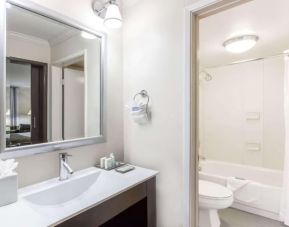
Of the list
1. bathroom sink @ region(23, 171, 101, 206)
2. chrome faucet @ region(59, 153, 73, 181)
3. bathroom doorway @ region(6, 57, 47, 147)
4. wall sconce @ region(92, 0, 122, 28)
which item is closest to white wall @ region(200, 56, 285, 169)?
wall sconce @ region(92, 0, 122, 28)

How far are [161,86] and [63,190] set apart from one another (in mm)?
982

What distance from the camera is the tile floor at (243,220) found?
204 centimetres

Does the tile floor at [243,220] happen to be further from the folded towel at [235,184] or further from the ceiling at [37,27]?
the ceiling at [37,27]

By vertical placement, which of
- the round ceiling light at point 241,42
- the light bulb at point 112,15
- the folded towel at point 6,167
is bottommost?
the folded towel at point 6,167

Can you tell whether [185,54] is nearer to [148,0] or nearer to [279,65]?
[148,0]

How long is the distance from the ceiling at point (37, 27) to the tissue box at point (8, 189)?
2.67ft

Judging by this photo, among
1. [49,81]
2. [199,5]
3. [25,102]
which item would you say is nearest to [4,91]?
[25,102]

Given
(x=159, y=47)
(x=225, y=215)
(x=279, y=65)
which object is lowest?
(x=225, y=215)

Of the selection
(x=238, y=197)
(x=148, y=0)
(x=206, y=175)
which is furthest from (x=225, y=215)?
(x=148, y=0)

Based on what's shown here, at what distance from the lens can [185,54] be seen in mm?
1305

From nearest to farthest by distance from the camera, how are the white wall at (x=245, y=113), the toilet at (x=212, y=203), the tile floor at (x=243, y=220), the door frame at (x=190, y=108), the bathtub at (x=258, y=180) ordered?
the door frame at (x=190, y=108) → the toilet at (x=212, y=203) → the tile floor at (x=243, y=220) → the bathtub at (x=258, y=180) → the white wall at (x=245, y=113)

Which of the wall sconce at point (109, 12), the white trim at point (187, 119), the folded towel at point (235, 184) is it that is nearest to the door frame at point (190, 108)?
the white trim at point (187, 119)

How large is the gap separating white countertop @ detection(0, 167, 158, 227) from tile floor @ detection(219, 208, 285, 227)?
4.45 ft

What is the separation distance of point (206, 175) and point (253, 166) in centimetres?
94
